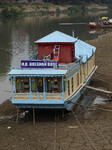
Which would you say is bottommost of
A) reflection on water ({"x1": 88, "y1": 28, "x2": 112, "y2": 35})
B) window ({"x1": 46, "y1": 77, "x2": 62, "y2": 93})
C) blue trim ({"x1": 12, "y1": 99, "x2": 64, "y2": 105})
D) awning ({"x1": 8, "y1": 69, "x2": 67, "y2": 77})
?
reflection on water ({"x1": 88, "y1": 28, "x2": 112, "y2": 35})

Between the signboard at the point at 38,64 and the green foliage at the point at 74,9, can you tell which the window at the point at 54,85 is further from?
the green foliage at the point at 74,9

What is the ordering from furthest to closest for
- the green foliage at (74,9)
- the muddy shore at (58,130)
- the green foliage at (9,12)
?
the green foliage at (74,9), the green foliage at (9,12), the muddy shore at (58,130)

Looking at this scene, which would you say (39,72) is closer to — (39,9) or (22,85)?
(22,85)

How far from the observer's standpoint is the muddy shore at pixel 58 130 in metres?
14.9

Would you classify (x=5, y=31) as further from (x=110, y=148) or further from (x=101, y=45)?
(x=110, y=148)

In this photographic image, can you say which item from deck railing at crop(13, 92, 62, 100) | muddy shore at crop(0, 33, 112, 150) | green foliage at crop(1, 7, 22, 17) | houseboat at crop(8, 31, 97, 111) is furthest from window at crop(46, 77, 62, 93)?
green foliage at crop(1, 7, 22, 17)

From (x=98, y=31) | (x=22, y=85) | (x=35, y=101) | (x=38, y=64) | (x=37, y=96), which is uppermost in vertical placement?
(x=38, y=64)

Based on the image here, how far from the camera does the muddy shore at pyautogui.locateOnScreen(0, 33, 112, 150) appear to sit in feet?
49.0

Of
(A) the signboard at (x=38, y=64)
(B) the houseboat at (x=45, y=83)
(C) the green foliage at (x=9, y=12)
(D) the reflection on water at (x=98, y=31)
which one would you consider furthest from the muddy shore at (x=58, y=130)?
(C) the green foliage at (x=9, y=12)

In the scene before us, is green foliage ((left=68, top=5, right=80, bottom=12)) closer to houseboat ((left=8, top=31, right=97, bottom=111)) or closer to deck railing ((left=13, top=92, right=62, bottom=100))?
houseboat ((left=8, top=31, right=97, bottom=111))

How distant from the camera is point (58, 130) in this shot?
16547mm

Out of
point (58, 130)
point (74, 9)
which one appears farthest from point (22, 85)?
point (74, 9)

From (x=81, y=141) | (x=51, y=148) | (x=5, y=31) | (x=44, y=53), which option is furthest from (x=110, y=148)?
(x=5, y=31)

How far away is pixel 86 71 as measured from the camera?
23359mm
